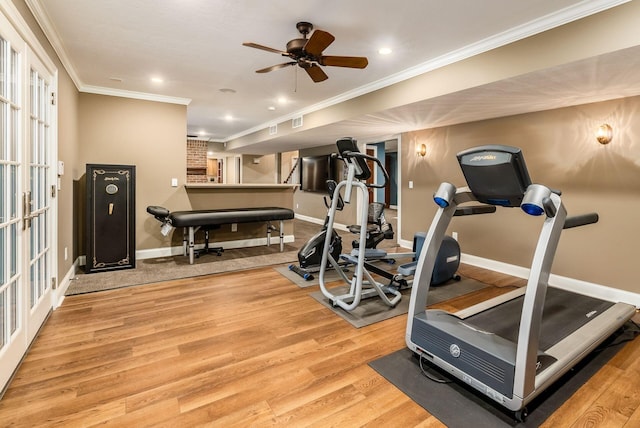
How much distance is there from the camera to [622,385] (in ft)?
6.74

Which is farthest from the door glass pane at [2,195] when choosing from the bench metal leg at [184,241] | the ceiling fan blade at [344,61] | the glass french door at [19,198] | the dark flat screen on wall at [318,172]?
the dark flat screen on wall at [318,172]

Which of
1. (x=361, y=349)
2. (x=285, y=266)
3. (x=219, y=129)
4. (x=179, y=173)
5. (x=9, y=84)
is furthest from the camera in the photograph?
(x=219, y=129)

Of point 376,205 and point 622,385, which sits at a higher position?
point 376,205

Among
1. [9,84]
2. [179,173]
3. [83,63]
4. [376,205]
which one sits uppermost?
[83,63]

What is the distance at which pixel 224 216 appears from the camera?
4.93 meters

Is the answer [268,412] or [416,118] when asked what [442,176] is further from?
[268,412]

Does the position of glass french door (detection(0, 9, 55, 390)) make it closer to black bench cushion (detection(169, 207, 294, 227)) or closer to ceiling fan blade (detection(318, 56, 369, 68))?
black bench cushion (detection(169, 207, 294, 227))

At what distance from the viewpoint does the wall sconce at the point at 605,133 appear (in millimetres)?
3434

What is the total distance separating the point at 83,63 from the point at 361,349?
4.27 metres

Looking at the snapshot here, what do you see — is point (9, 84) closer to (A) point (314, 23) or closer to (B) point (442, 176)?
(A) point (314, 23)

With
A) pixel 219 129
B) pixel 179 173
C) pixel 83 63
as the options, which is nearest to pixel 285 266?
pixel 179 173

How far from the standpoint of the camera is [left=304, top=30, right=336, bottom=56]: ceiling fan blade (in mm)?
2475

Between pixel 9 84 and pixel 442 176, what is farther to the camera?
pixel 442 176

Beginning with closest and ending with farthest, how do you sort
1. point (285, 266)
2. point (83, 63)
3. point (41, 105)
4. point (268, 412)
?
point (268, 412) → point (41, 105) → point (83, 63) → point (285, 266)
